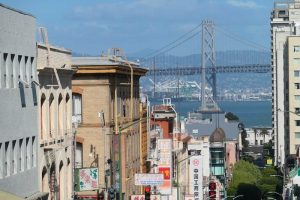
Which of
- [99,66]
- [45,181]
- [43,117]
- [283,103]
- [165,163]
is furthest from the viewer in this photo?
[283,103]

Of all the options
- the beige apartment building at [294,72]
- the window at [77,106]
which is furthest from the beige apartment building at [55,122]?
the beige apartment building at [294,72]

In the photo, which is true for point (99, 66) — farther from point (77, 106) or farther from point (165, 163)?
point (165, 163)

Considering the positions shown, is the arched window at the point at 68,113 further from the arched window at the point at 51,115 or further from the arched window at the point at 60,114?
the arched window at the point at 51,115

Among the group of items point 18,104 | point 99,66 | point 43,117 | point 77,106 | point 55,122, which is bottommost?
point 55,122

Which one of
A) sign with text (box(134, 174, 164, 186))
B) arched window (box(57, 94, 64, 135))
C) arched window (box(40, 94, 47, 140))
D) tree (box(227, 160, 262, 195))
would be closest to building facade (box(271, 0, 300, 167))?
tree (box(227, 160, 262, 195))

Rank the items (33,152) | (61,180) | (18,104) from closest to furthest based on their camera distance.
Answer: (18,104) → (33,152) → (61,180)

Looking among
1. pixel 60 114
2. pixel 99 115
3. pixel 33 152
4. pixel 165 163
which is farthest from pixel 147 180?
pixel 165 163

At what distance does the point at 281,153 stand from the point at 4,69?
424 ft

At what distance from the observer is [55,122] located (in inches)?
1480

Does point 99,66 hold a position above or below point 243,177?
above

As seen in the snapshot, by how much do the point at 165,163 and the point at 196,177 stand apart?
71.3 ft

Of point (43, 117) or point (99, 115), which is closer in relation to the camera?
point (43, 117)

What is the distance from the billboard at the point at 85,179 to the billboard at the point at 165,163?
21630 millimetres

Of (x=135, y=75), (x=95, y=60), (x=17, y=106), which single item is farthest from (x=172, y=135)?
(x=17, y=106)
